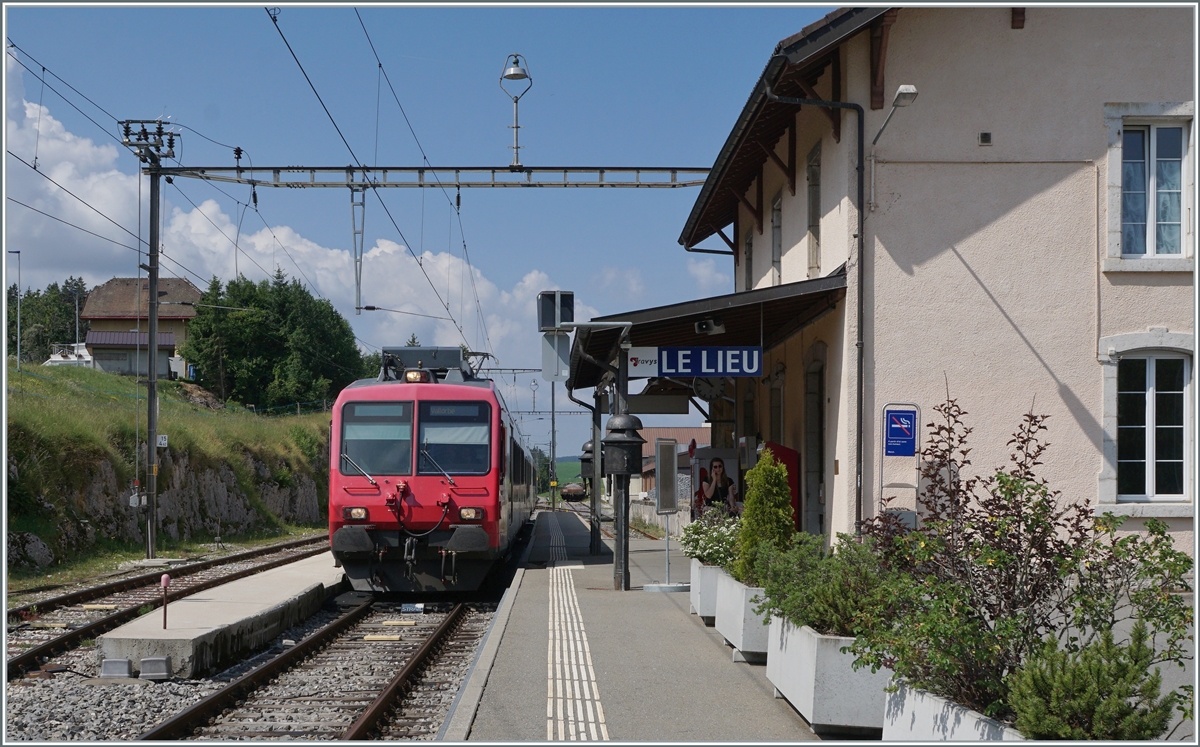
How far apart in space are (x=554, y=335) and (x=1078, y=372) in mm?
6478

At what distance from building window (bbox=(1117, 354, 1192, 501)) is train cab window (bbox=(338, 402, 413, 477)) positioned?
29.0 feet

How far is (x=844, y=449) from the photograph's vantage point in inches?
478

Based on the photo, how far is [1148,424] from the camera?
12.0m

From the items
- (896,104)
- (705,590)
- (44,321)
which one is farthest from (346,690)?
(44,321)

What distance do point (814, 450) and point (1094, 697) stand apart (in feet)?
35.7

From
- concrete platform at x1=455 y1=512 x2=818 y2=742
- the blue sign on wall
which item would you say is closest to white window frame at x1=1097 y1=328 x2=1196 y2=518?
the blue sign on wall

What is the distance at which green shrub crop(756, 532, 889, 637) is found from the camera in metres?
6.36

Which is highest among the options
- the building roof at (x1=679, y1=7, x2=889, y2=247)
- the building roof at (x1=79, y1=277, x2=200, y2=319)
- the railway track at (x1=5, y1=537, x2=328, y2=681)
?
the building roof at (x1=79, y1=277, x2=200, y2=319)

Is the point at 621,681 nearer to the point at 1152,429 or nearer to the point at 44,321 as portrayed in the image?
the point at 1152,429

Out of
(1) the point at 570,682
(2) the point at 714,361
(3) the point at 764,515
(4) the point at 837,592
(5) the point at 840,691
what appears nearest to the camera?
(5) the point at 840,691

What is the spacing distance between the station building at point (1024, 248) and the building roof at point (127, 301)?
232 feet

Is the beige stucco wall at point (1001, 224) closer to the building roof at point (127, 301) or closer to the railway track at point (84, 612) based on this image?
the railway track at point (84, 612)

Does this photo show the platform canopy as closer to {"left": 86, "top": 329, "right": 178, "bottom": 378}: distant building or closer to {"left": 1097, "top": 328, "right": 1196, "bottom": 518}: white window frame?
{"left": 1097, "top": 328, "right": 1196, "bottom": 518}: white window frame

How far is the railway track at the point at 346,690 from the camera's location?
755 centimetres
